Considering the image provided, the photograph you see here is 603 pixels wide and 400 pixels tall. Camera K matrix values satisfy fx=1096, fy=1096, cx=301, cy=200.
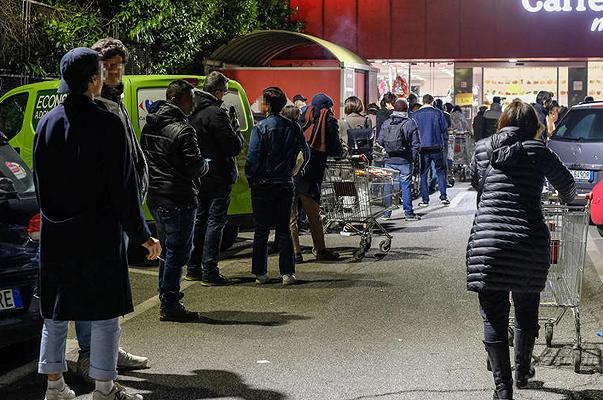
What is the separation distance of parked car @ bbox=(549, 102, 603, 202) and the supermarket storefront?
41.2 feet

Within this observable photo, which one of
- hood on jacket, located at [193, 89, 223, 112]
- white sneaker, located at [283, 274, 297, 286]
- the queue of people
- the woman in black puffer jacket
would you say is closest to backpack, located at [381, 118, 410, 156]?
white sneaker, located at [283, 274, 297, 286]

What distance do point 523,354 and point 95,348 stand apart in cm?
256

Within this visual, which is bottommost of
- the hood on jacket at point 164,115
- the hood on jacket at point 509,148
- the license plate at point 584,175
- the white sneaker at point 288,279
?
the white sneaker at point 288,279

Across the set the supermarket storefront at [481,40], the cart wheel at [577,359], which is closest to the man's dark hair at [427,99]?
the supermarket storefront at [481,40]

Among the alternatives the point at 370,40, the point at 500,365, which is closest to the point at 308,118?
the point at 500,365

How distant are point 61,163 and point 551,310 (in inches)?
197

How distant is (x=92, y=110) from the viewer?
552 centimetres

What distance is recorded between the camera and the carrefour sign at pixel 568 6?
2812cm

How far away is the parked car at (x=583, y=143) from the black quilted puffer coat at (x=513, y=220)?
8725 mm

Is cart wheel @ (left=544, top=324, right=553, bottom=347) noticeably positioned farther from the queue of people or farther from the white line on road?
the white line on road

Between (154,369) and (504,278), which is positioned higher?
(504,278)

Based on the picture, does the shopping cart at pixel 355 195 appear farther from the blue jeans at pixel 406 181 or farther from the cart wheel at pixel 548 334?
the cart wheel at pixel 548 334

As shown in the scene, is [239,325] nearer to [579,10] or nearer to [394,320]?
[394,320]

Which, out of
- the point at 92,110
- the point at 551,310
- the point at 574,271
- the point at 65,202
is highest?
the point at 92,110
